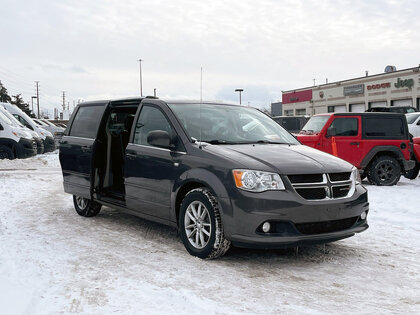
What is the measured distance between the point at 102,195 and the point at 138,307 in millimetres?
3477

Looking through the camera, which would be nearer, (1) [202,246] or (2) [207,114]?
(1) [202,246]

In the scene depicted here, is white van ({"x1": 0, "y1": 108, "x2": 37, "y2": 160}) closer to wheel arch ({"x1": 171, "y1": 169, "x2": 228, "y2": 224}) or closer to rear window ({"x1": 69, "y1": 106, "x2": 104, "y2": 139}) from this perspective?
rear window ({"x1": 69, "y1": 106, "x2": 104, "y2": 139})

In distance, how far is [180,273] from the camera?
4484mm

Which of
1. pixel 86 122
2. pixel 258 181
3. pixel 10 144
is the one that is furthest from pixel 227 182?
pixel 10 144

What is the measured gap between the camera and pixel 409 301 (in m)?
3.87

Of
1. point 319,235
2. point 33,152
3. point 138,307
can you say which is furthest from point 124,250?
point 33,152

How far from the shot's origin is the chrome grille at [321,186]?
4598 millimetres

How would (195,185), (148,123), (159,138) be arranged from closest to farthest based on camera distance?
1. (195,185)
2. (159,138)
3. (148,123)

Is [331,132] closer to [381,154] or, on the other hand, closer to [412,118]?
[381,154]

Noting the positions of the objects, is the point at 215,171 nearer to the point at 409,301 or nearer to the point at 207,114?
the point at 207,114

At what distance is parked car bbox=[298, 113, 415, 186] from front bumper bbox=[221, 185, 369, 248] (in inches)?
278

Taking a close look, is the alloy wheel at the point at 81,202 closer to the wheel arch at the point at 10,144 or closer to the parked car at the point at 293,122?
the wheel arch at the point at 10,144

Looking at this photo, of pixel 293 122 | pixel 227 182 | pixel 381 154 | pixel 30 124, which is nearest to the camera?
pixel 227 182

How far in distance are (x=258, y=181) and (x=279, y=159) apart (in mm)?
421
